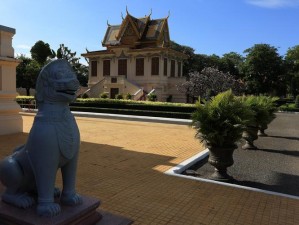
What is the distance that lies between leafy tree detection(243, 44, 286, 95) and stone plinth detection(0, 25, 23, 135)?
120 ft

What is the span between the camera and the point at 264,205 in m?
4.82

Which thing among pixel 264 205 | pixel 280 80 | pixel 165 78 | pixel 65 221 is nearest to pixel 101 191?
pixel 65 221

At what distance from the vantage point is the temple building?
33.0 meters

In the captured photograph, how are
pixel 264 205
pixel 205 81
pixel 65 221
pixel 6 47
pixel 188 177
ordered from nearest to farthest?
pixel 65 221 < pixel 264 205 < pixel 188 177 < pixel 6 47 < pixel 205 81

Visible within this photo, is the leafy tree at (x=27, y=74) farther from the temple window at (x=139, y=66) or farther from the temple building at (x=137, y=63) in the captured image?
the temple window at (x=139, y=66)

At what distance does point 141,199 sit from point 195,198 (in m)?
0.91

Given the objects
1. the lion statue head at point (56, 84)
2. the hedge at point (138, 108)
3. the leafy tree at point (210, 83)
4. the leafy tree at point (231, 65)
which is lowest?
the hedge at point (138, 108)

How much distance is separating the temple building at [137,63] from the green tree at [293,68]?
17289 millimetres

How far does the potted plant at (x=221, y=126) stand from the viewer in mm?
6184

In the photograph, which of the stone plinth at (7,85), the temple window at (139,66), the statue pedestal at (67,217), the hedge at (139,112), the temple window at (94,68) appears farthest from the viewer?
the temple window at (94,68)

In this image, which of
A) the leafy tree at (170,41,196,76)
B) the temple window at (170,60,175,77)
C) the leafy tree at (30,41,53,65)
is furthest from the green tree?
the leafy tree at (30,41,53,65)

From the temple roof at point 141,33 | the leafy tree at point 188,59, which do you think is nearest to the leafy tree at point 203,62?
the leafy tree at point 188,59

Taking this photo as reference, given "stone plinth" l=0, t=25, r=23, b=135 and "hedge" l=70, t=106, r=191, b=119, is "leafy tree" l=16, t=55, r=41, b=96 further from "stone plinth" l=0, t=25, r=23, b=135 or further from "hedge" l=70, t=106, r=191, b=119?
"stone plinth" l=0, t=25, r=23, b=135

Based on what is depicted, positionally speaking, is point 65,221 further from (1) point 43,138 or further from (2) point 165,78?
(2) point 165,78
